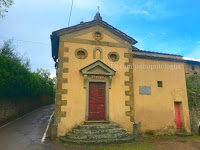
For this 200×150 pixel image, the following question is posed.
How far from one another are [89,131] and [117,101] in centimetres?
251

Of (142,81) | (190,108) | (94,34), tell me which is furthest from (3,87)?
(190,108)

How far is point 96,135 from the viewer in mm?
7266

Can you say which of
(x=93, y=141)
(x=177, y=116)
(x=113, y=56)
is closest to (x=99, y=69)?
(x=113, y=56)

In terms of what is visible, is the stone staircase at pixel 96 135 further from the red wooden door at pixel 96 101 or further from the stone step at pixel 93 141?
the red wooden door at pixel 96 101

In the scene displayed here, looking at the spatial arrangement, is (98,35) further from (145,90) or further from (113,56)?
(145,90)

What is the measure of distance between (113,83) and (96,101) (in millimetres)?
1521

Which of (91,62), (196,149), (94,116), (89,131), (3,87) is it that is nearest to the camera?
(196,149)

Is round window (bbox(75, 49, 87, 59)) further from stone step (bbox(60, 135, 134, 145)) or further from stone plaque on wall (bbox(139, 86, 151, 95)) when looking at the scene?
stone step (bbox(60, 135, 134, 145))

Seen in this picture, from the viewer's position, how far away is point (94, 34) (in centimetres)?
957

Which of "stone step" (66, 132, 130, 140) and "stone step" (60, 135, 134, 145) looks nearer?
"stone step" (60, 135, 134, 145)

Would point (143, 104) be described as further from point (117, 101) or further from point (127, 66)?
point (127, 66)

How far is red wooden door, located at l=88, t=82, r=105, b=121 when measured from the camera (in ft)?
27.9

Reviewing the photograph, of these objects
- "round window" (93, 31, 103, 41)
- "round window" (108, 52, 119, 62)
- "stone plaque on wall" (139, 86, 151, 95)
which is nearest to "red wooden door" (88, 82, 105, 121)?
"round window" (108, 52, 119, 62)

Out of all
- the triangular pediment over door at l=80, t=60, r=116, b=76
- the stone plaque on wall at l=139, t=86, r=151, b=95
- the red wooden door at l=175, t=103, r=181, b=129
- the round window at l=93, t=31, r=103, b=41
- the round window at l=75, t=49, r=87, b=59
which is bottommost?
the red wooden door at l=175, t=103, r=181, b=129
